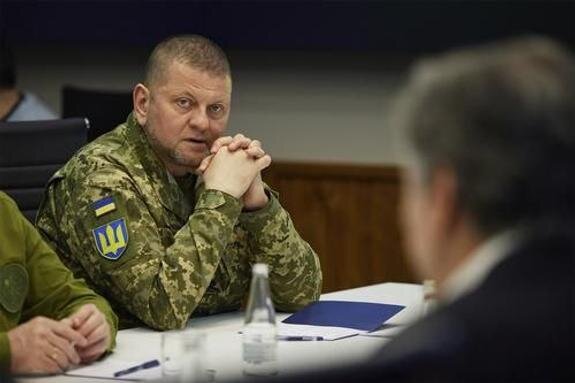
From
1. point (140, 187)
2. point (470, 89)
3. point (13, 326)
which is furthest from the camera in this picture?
point (140, 187)

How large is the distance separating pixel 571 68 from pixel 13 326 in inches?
74.2

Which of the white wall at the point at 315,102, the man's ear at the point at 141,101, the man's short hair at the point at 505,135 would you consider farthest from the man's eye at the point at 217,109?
the white wall at the point at 315,102

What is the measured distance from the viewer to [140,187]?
3402mm

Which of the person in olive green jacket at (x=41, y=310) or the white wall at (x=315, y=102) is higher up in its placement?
the white wall at (x=315, y=102)

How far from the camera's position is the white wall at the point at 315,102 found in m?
6.01

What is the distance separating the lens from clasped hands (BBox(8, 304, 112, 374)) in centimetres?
279

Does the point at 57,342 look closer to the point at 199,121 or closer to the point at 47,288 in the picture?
the point at 47,288

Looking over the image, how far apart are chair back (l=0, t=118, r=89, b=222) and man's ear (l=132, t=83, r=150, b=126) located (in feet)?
1.45

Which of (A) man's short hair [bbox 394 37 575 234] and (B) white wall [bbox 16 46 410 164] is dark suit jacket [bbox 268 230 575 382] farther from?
(B) white wall [bbox 16 46 410 164]

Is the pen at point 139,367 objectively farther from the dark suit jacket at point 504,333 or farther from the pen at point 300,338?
the dark suit jacket at point 504,333

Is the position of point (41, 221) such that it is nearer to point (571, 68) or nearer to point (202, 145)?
point (202, 145)

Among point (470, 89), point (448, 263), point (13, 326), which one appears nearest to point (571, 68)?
point (470, 89)

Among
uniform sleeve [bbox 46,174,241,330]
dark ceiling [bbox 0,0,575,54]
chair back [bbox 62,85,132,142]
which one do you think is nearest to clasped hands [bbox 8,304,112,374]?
uniform sleeve [bbox 46,174,241,330]

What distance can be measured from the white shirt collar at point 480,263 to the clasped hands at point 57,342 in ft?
4.83
